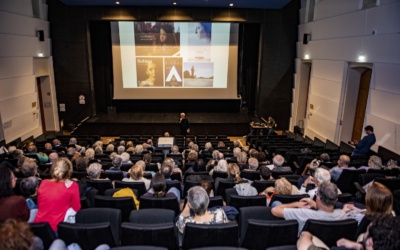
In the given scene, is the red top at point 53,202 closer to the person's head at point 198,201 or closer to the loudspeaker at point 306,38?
the person's head at point 198,201

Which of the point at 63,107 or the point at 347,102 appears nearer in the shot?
the point at 347,102

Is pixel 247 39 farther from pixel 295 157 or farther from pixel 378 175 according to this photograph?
pixel 378 175

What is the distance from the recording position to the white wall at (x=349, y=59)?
757 cm

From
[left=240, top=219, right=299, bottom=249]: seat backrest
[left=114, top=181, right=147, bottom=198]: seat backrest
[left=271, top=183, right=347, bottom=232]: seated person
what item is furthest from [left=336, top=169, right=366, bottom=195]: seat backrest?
[left=114, top=181, right=147, bottom=198]: seat backrest

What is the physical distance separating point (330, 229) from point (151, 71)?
40.8ft

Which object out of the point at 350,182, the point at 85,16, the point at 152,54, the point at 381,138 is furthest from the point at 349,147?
the point at 85,16

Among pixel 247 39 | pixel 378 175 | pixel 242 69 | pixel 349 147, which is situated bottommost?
pixel 349 147

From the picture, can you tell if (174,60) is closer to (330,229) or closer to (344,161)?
(344,161)

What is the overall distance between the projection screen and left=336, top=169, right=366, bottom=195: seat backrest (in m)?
9.74

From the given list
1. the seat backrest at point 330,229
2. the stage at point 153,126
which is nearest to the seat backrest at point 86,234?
the seat backrest at point 330,229

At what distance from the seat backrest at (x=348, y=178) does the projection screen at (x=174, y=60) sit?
974cm

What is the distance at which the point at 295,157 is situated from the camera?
7273 millimetres

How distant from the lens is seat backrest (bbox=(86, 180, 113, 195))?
14.6 feet

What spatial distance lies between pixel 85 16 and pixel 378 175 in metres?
12.3
